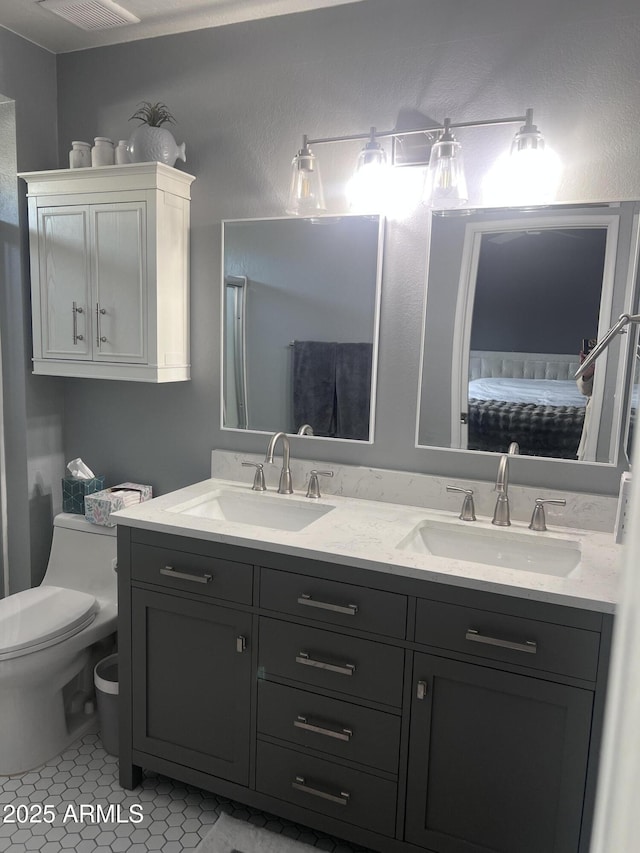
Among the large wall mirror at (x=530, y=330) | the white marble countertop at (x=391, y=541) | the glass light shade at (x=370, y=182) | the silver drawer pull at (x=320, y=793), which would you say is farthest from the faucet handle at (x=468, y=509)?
the glass light shade at (x=370, y=182)

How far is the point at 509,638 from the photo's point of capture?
152cm

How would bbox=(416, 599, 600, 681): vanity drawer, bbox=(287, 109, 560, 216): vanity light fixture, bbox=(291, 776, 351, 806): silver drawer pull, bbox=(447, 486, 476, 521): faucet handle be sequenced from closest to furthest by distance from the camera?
bbox=(416, 599, 600, 681): vanity drawer
bbox=(291, 776, 351, 806): silver drawer pull
bbox=(287, 109, 560, 216): vanity light fixture
bbox=(447, 486, 476, 521): faucet handle


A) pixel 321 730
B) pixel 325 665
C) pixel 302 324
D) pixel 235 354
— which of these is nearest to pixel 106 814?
pixel 321 730

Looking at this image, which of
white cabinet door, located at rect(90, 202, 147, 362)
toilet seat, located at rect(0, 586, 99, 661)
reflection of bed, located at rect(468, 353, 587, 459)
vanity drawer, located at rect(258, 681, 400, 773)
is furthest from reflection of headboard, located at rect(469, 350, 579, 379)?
toilet seat, located at rect(0, 586, 99, 661)

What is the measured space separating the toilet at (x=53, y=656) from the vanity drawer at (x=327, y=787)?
0.78 m

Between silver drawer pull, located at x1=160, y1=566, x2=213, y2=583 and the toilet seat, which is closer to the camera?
silver drawer pull, located at x1=160, y1=566, x2=213, y2=583

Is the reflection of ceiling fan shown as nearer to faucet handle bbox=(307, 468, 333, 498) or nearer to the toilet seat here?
faucet handle bbox=(307, 468, 333, 498)

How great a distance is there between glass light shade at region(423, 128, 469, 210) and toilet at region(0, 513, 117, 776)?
5.66 ft

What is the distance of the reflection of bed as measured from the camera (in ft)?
6.35

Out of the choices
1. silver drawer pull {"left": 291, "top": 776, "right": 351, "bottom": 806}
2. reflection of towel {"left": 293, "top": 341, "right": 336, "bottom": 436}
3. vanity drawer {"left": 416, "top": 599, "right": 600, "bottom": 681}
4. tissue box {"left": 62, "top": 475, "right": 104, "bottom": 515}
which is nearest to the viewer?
vanity drawer {"left": 416, "top": 599, "right": 600, "bottom": 681}

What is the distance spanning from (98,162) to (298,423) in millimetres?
1205

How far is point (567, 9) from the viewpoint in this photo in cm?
183

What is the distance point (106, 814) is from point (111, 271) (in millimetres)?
1799

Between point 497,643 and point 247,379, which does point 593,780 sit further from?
point 247,379
